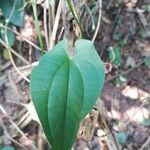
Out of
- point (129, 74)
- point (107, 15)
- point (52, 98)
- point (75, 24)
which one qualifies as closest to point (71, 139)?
point (52, 98)

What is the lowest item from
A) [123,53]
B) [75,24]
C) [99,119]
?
[123,53]

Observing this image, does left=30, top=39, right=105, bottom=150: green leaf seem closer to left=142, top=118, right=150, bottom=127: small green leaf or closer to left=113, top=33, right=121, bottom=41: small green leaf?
left=142, top=118, right=150, bottom=127: small green leaf

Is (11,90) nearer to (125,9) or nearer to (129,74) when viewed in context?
(129,74)

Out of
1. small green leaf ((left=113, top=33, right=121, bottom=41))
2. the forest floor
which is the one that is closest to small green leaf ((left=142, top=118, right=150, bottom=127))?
the forest floor

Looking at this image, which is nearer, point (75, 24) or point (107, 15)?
point (75, 24)

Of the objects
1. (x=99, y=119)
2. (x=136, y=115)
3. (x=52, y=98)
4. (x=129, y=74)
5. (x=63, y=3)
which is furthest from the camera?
(x=129, y=74)

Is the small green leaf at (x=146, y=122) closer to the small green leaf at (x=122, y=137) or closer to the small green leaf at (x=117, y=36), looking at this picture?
the small green leaf at (x=122, y=137)
